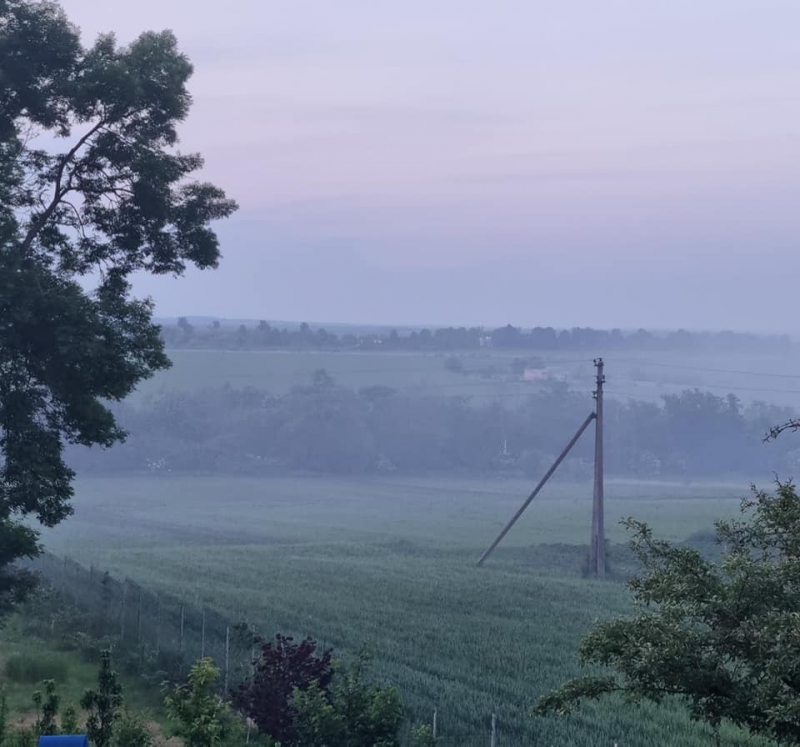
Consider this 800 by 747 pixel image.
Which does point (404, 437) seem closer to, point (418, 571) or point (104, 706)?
point (418, 571)

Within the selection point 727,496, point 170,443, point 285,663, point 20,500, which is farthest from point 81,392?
point 170,443

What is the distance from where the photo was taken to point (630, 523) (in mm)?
12492

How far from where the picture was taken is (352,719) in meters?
14.5

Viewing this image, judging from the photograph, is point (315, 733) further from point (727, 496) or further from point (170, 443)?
point (170, 443)

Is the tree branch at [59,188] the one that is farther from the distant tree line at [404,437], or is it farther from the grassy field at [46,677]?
the distant tree line at [404,437]

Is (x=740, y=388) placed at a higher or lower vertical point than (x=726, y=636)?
higher

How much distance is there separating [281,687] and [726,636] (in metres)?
7.22

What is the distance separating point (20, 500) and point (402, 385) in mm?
145412

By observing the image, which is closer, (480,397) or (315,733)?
(315,733)

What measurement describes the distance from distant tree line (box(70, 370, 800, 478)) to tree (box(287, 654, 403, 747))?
96.6 metres

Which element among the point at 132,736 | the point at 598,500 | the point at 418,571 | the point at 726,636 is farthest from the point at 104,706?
the point at 418,571

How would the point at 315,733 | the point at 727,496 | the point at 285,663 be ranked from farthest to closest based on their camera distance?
1. the point at 727,496
2. the point at 285,663
3. the point at 315,733

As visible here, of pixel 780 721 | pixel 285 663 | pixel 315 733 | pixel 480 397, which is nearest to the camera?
pixel 780 721

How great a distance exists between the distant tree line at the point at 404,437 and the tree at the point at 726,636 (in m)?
101
